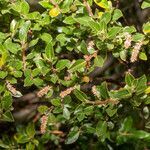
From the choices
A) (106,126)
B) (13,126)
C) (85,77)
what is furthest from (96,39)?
(13,126)

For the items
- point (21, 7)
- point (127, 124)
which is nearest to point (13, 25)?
point (21, 7)

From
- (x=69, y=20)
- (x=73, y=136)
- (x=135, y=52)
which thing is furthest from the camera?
(x=73, y=136)

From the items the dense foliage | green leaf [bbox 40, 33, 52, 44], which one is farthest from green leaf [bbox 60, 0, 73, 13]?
green leaf [bbox 40, 33, 52, 44]

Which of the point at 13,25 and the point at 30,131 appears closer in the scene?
the point at 13,25

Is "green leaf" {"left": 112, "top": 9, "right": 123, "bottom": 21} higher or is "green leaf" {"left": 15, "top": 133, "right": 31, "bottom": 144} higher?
"green leaf" {"left": 112, "top": 9, "right": 123, "bottom": 21}

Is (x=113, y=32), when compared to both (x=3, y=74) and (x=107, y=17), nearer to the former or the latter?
(x=107, y=17)

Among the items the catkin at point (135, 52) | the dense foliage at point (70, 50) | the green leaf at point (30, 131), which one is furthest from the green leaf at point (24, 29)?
the green leaf at point (30, 131)

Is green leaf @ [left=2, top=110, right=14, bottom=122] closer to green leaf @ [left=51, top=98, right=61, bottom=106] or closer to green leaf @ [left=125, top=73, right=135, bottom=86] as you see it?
green leaf @ [left=51, top=98, right=61, bottom=106]

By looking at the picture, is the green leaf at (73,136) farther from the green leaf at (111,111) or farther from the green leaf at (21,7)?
the green leaf at (21,7)

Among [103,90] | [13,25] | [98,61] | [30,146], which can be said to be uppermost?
[13,25]

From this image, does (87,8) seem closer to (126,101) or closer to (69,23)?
(69,23)

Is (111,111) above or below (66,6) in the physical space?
below
